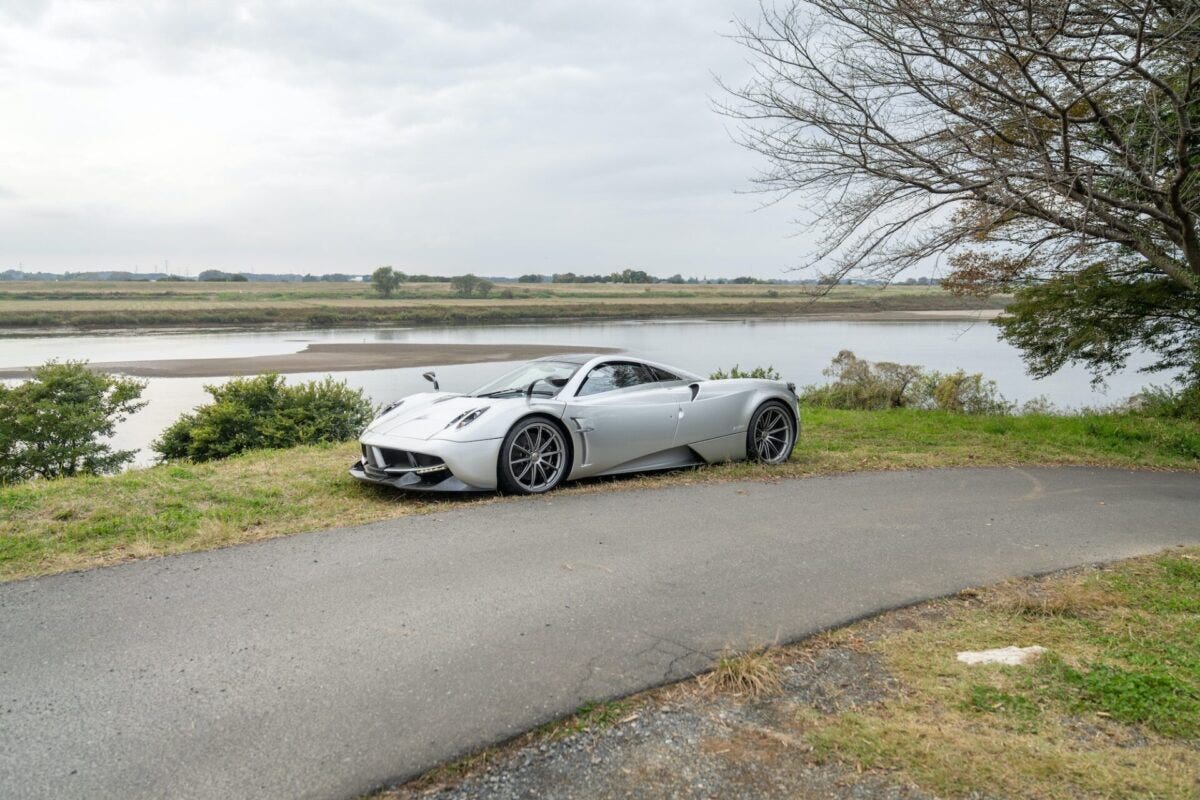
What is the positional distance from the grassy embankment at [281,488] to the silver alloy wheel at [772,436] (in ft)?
0.67

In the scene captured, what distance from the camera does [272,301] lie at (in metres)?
78.2

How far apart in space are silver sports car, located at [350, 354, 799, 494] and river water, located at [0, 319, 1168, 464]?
10.8 metres

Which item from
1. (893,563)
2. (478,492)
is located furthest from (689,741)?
(478,492)

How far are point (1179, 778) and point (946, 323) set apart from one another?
215 feet

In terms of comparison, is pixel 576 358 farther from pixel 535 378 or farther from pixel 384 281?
pixel 384 281

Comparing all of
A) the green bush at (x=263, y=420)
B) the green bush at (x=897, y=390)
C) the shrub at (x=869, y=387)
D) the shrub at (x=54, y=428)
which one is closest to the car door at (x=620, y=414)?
the green bush at (x=263, y=420)

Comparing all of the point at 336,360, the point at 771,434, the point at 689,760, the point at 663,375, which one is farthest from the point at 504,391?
the point at 336,360

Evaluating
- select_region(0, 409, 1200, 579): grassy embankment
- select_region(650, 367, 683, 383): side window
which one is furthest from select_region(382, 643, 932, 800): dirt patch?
select_region(650, 367, 683, 383): side window

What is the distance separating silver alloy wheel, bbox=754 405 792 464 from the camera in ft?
30.0

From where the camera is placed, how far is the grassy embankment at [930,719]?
288cm

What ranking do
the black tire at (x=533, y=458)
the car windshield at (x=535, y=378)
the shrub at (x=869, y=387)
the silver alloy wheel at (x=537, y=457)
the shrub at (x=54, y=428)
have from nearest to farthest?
the black tire at (x=533, y=458), the silver alloy wheel at (x=537, y=457), the car windshield at (x=535, y=378), the shrub at (x=54, y=428), the shrub at (x=869, y=387)

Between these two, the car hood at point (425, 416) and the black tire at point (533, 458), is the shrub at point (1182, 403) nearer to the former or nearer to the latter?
the black tire at point (533, 458)

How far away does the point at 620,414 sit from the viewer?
25.9 feet

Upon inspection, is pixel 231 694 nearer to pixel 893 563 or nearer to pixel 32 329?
pixel 893 563
